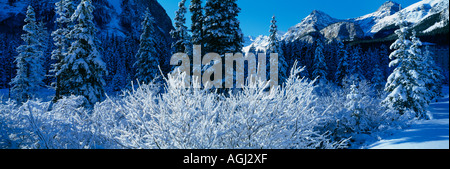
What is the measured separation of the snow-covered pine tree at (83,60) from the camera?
15.1 metres

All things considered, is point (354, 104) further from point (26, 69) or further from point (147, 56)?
point (26, 69)

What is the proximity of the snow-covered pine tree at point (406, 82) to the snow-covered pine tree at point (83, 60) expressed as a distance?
21.0m

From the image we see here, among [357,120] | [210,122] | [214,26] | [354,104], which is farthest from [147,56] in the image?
[210,122]

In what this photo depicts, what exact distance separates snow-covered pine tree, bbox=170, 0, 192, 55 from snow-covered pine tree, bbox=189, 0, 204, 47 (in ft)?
7.76

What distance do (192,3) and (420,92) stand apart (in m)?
17.7

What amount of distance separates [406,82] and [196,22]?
621 inches

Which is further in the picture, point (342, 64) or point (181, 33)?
point (342, 64)

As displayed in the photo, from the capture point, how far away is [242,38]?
612 inches

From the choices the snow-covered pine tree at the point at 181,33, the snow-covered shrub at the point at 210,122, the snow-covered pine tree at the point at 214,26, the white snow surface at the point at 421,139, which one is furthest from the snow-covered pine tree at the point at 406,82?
the snow-covered pine tree at the point at 181,33

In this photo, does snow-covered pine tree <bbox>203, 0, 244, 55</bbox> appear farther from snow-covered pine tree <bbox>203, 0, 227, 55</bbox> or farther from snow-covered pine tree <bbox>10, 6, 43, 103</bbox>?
snow-covered pine tree <bbox>10, 6, 43, 103</bbox>

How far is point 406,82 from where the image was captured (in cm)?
1521
